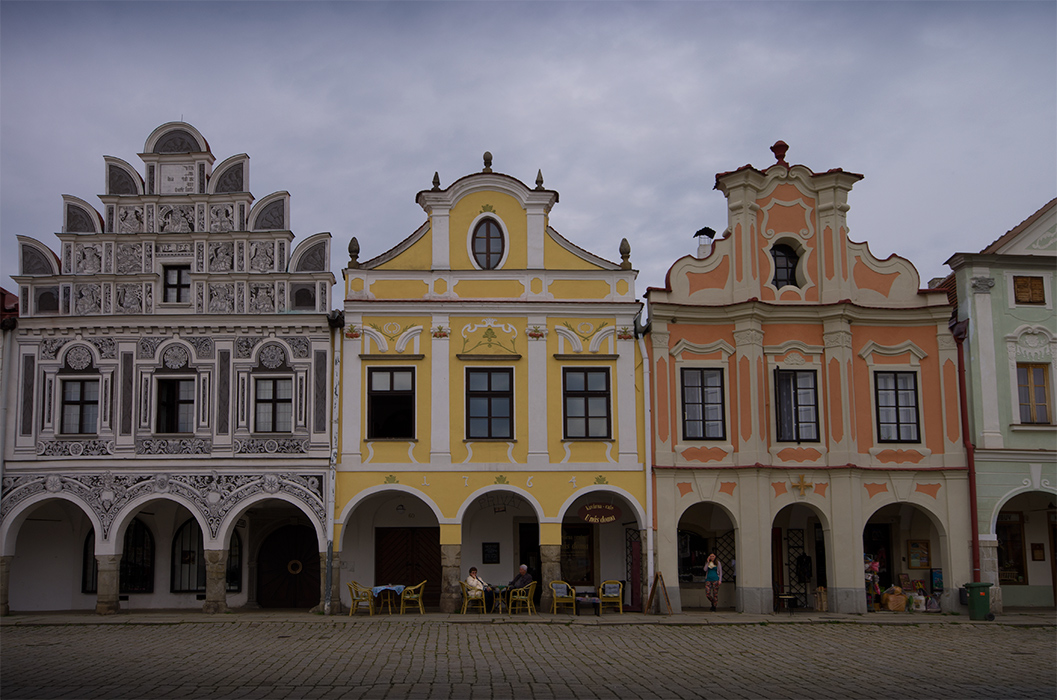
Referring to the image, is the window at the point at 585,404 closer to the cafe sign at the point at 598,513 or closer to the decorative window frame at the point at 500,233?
the cafe sign at the point at 598,513

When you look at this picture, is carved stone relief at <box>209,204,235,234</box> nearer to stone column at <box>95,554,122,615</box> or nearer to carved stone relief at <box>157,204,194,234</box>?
carved stone relief at <box>157,204,194,234</box>

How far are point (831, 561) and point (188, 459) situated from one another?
15909 mm

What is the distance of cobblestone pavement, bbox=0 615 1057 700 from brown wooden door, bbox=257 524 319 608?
141 inches

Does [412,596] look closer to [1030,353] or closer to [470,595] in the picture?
[470,595]

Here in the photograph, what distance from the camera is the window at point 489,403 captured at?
25.0m

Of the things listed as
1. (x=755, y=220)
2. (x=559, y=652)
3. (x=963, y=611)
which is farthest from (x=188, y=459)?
(x=963, y=611)

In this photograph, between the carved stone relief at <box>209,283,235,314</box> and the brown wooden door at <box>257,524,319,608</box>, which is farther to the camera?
the brown wooden door at <box>257,524,319,608</box>

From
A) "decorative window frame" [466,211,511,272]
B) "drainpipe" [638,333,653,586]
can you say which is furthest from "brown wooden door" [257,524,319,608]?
"drainpipe" [638,333,653,586]

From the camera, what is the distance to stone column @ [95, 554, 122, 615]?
23.6m

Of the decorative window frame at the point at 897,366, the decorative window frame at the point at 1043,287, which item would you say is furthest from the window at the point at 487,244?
the decorative window frame at the point at 1043,287

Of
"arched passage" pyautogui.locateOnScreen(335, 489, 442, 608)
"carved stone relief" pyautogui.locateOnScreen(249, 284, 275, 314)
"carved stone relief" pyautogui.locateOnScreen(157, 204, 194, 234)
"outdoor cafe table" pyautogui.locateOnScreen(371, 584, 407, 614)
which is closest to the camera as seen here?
"outdoor cafe table" pyautogui.locateOnScreen(371, 584, 407, 614)

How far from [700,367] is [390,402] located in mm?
7895

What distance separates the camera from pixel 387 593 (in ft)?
78.7

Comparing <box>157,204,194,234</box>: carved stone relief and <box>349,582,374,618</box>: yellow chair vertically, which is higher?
<box>157,204,194,234</box>: carved stone relief
